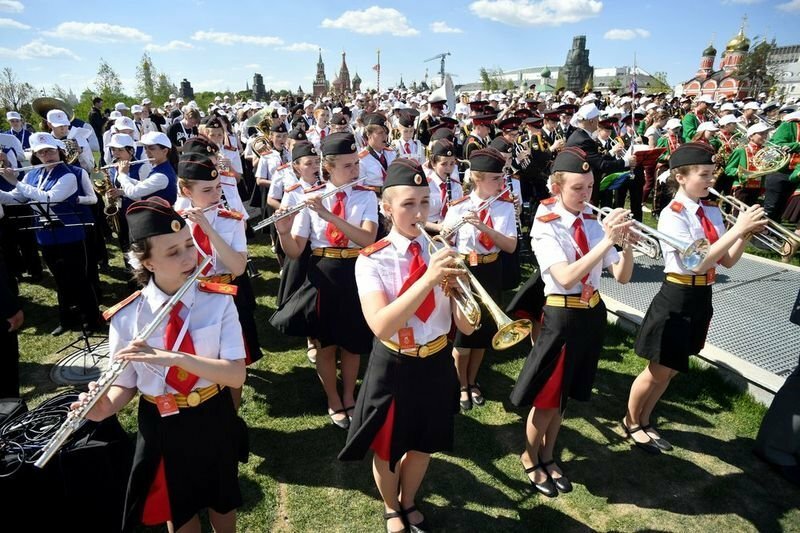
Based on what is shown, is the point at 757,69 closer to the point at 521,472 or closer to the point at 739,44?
the point at 739,44

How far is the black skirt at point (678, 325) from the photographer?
4.38 meters

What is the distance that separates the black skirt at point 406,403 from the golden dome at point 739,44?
8406 cm

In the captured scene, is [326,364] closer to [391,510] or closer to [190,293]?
[391,510]

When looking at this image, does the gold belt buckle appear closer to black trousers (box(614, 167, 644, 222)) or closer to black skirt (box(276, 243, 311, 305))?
black skirt (box(276, 243, 311, 305))

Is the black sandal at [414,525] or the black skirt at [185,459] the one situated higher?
the black skirt at [185,459]

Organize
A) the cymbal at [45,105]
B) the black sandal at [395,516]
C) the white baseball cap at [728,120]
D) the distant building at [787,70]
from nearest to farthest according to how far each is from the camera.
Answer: the black sandal at [395,516]
the white baseball cap at [728,120]
the cymbal at [45,105]
the distant building at [787,70]

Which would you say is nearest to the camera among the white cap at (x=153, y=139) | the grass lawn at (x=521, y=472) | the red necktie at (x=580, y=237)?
the red necktie at (x=580, y=237)

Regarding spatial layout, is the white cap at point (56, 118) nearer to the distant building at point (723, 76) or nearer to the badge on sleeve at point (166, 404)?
the badge on sleeve at point (166, 404)

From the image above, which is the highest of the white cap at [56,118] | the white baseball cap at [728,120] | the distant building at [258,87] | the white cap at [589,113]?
the distant building at [258,87]

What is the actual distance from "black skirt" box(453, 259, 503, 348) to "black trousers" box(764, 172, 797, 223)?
389 inches

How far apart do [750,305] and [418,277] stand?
6.93 metres

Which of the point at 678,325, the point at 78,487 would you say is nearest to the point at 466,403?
the point at 678,325

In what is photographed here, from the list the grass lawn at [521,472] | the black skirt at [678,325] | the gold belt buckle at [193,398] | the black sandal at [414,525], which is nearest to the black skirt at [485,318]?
the grass lawn at [521,472]

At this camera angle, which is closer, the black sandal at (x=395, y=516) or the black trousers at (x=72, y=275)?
the black sandal at (x=395, y=516)
